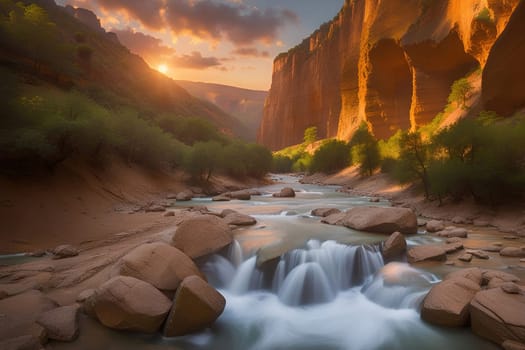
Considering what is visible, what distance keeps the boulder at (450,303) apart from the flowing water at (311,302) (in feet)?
0.66

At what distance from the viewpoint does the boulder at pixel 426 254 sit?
29.5ft

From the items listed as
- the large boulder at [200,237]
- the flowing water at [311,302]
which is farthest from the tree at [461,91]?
the large boulder at [200,237]

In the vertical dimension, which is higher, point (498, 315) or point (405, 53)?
point (405, 53)

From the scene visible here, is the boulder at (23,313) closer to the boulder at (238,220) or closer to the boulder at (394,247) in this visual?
the boulder at (238,220)

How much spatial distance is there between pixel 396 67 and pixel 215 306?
169 ft

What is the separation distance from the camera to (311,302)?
25.8 ft

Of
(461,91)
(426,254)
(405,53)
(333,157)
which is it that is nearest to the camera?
(426,254)

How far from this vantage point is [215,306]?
6.53m

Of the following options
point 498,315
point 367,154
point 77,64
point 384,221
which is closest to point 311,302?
point 498,315

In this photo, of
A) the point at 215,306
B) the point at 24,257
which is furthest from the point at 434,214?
the point at 24,257

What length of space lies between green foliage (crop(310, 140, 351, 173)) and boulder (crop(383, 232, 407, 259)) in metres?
41.4

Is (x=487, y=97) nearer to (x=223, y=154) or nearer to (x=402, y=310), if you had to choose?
(x=402, y=310)

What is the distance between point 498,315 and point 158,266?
22.9 ft

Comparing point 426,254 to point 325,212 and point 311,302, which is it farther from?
point 325,212
